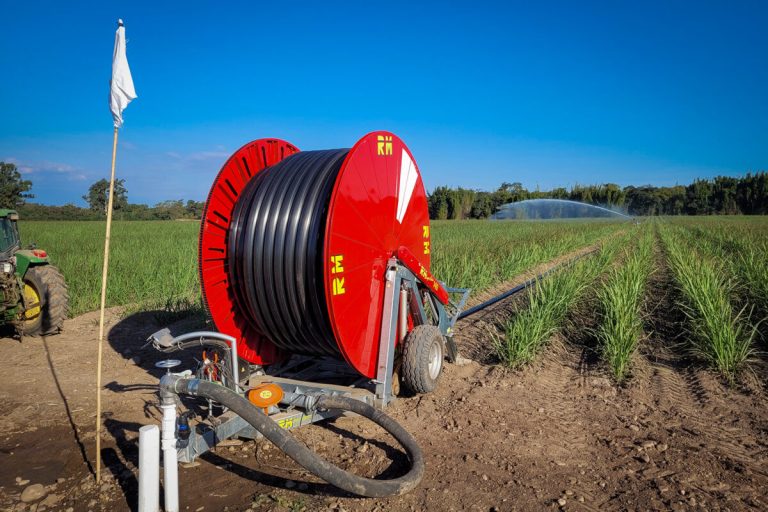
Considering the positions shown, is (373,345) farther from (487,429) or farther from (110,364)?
(110,364)

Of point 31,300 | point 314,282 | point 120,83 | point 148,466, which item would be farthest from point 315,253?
point 31,300

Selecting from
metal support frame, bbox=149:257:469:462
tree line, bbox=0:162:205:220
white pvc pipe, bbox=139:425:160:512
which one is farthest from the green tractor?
tree line, bbox=0:162:205:220

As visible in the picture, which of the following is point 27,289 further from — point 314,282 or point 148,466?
point 148,466

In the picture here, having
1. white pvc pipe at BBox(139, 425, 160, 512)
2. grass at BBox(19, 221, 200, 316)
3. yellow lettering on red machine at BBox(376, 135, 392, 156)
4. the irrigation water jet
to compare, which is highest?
the irrigation water jet

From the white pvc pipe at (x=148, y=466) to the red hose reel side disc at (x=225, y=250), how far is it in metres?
1.62

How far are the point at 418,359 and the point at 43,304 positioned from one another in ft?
17.9

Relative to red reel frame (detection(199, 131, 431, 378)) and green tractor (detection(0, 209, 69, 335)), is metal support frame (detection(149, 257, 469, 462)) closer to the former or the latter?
red reel frame (detection(199, 131, 431, 378))

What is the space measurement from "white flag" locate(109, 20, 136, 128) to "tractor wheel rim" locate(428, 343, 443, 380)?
2.99 metres

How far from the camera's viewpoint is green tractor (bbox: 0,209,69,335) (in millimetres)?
6520

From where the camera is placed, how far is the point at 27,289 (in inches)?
277

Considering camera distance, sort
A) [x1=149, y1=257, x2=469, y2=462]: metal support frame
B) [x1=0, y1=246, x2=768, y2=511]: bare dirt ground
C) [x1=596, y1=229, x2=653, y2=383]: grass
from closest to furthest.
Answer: [x1=0, y1=246, x2=768, y2=511]: bare dirt ground
[x1=149, y1=257, x2=469, y2=462]: metal support frame
[x1=596, y1=229, x2=653, y2=383]: grass

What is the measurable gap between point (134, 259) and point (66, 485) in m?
10.6

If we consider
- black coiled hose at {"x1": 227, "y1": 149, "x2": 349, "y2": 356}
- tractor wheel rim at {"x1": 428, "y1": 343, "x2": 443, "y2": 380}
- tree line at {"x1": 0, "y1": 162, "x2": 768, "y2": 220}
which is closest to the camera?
black coiled hose at {"x1": 227, "y1": 149, "x2": 349, "y2": 356}

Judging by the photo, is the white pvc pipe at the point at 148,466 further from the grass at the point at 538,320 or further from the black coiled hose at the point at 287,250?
the grass at the point at 538,320
